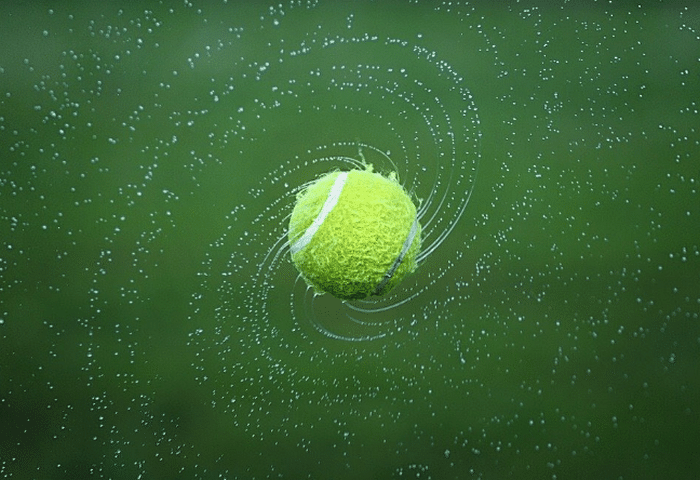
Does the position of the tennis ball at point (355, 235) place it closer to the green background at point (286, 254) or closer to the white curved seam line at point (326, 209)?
the white curved seam line at point (326, 209)

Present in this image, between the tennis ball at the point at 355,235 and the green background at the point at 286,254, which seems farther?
the green background at the point at 286,254

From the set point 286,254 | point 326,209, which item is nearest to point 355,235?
point 326,209

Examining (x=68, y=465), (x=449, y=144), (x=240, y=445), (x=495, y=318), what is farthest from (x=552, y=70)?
(x=68, y=465)

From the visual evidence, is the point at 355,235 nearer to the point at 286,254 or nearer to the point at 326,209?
the point at 326,209

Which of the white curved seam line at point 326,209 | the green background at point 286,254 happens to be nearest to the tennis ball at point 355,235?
the white curved seam line at point 326,209

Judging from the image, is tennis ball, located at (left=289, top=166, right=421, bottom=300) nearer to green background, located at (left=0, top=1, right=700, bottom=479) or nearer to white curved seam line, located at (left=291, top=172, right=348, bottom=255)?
white curved seam line, located at (left=291, top=172, right=348, bottom=255)

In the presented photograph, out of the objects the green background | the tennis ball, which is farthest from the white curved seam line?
the green background
